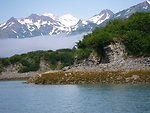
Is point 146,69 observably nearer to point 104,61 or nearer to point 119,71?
point 119,71

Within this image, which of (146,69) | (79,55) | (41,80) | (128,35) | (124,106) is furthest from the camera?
(79,55)

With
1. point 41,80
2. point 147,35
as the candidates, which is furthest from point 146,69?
point 147,35

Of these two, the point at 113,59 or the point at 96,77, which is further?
the point at 113,59

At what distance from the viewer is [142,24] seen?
126000 mm

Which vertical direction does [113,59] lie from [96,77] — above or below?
above

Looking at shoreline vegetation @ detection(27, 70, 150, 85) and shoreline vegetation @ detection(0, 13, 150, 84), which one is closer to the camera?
shoreline vegetation @ detection(27, 70, 150, 85)

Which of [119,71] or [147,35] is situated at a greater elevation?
[147,35]

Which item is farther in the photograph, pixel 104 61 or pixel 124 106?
pixel 104 61

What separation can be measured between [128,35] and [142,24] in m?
7.82

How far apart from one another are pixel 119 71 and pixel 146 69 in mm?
5609

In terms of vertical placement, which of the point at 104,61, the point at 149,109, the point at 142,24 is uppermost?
the point at 142,24

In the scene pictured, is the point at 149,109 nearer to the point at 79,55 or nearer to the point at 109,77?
the point at 109,77

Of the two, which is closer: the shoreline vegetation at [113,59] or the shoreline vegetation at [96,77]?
the shoreline vegetation at [96,77]

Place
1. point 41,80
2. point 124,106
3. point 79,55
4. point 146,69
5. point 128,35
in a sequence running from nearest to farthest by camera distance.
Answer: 1. point 124,106
2. point 146,69
3. point 41,80
4. point 128,35
5. point 79,55
